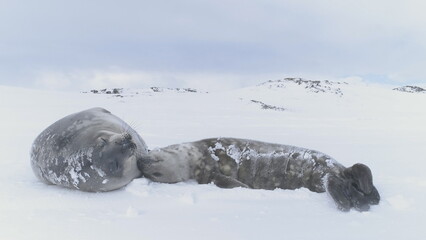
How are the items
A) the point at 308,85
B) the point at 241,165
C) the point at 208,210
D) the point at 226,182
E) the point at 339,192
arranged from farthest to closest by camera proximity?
1. the point at 308,85
2. the point at 241,165
3. the point at 226,182
4. the point at 339,192
5. the point at 208,210

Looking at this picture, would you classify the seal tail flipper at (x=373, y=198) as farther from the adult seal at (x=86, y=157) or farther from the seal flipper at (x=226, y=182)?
the adult seal at (x=86, y=157)

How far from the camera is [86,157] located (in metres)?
4.00

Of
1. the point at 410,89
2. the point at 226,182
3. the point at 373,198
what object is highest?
the point at 410,89

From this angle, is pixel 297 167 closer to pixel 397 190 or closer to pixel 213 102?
pixel 397 190

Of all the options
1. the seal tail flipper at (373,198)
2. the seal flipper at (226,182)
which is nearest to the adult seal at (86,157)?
the seal flipper at (226,182)

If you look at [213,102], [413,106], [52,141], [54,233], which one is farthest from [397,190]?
[413,106]

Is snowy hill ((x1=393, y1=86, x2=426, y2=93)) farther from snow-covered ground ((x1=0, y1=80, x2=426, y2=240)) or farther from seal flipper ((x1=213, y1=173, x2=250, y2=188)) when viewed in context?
seal flipper ((x1=213, y1=173, x2=250, y2=188))

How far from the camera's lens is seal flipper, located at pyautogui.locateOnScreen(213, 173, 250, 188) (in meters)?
4.17

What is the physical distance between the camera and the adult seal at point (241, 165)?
416 cm

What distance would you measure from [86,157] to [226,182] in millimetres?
1231

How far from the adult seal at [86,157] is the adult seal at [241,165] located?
271mm

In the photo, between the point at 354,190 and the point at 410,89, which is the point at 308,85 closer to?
the point at 410,89

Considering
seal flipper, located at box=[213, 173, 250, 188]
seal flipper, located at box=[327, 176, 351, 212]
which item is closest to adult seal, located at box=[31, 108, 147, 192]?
seal flipper, located at box=[213, 173, 250, 188]

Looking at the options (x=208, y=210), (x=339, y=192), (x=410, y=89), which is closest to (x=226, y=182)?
(x=208, y=210)
